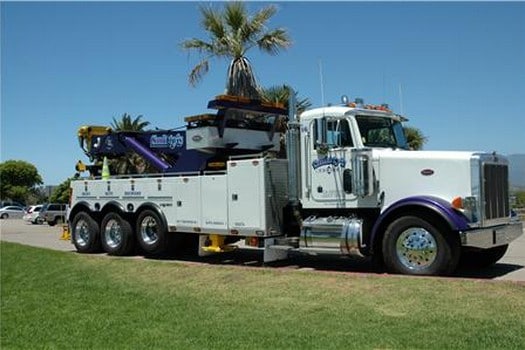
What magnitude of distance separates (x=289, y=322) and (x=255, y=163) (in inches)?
194

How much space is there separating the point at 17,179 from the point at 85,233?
244 feet

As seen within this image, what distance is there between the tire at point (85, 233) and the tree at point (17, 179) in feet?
235

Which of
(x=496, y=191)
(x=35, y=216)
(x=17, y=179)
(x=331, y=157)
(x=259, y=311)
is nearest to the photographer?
(x=259, y=311)

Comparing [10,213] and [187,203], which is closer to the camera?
[187,203]

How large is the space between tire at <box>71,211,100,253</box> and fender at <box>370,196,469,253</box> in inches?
307

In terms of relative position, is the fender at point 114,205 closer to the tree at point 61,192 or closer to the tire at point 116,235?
the tire at point 116,235

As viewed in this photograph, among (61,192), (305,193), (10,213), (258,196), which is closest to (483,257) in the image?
(305,193)

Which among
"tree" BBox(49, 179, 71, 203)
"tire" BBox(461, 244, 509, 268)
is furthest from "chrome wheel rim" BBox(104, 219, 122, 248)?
"tree" BBox(49, 179, 71, 203)

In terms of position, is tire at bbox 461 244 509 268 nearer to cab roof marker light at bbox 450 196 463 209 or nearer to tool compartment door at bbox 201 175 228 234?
cab roof marker light at bbox 450 196 463 209

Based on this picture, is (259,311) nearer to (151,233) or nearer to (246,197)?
(246,197)

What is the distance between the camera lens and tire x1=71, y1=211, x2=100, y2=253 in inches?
622

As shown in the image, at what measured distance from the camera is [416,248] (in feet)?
33.4

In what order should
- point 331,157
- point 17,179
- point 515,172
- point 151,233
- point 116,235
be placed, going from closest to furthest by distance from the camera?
point 331,157, point 151,233, point 515,172, point 116,235, point 17,179

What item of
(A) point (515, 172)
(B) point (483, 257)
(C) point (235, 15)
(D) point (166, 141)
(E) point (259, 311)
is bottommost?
(E) point (259, 311)
